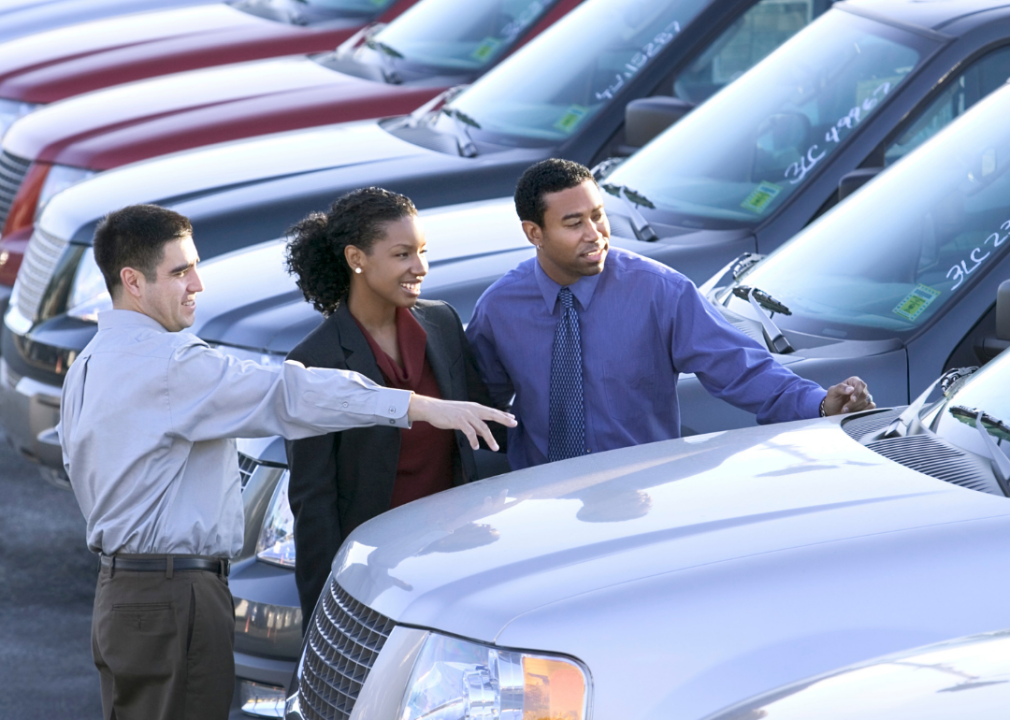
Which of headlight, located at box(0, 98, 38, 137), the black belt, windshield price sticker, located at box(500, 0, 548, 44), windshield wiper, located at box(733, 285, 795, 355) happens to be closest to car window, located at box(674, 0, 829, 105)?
windshield price sticker, located at box(500, 0, 548, 44)

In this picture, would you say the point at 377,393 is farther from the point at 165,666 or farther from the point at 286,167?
the point at 286,167

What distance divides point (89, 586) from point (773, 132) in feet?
10.3

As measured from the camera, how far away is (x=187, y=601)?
3279mm

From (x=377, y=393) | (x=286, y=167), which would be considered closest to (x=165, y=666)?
(x=377, y=393)

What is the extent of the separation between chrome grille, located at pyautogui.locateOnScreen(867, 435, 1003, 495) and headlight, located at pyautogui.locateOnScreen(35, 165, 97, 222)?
5404 mm

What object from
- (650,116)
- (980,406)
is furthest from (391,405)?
(650,116)

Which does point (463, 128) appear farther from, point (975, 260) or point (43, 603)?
point (975, 260)

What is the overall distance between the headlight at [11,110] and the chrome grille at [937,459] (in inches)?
285

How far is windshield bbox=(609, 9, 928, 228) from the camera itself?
505cm

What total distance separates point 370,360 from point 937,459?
4.70ft

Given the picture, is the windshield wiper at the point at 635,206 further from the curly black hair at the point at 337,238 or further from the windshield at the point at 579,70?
the curly black hair at the point at 337,238

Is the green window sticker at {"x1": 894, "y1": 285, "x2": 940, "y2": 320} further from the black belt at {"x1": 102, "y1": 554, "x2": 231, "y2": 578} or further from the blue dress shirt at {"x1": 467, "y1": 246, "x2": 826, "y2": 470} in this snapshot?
the black belt at {"x1": 102, "y1": 554, "x2": 231, "y2": 578}

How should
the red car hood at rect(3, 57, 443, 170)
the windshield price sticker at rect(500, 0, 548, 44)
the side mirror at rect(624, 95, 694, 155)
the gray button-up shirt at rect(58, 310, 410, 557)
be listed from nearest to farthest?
the gray button-up shirt at rect(58, 310, 410, 557)
the side mirror at rect(624, 95, 694, 155)
the red car hood at rect(3, 57, 443, 170)
the windshield price sticker at rect(500, 0, 548, 44)

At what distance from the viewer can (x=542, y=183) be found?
3.98 m
